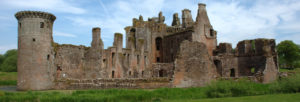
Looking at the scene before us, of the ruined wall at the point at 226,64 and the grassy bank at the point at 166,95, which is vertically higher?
the ruined wall at the point at 226,64

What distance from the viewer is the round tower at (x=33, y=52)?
2777 cm

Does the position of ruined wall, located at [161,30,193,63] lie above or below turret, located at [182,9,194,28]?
below

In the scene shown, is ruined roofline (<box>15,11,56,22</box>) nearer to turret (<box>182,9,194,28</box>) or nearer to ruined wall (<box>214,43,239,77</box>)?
ruined wall (<box>214,43,239,77</box>)

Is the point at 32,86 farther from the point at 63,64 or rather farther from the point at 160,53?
the point at 160,53

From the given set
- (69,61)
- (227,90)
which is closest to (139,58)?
(69,61)

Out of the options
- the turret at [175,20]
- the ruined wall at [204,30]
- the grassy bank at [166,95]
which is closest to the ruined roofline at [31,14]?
the grassy bank at [166,95]

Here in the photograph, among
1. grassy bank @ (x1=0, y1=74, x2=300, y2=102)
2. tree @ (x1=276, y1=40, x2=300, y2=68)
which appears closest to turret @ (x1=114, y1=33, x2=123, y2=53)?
grassy bank @ (x1=0, y1=74, x2=300, y2=102)

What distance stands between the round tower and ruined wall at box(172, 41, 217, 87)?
43.3ft

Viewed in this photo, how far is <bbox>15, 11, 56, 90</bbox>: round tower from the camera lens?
91.1 feet

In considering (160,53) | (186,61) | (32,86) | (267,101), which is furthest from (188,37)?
(267,101)

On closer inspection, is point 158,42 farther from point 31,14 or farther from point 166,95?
point 166,95

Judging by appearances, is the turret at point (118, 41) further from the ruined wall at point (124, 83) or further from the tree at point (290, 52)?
the tree at point (290, 52)

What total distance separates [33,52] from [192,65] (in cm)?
1576

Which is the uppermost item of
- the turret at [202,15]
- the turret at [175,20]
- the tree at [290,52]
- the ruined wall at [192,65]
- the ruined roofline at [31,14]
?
the turret at [175,20]
